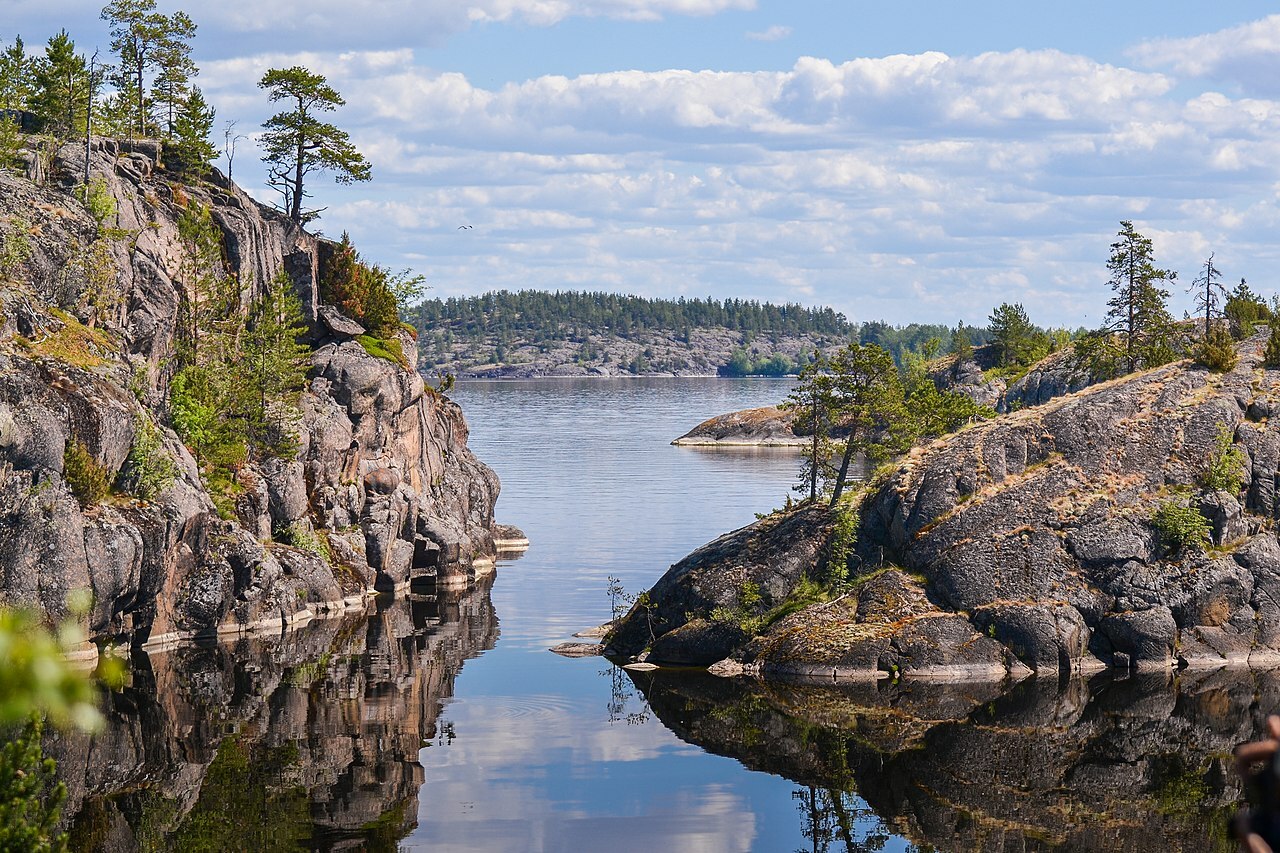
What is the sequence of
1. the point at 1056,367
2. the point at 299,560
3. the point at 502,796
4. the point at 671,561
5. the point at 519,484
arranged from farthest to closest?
the point at 519,484 → the point at 1056,367 → the point at 671,561 → the point at 299,560 → the point at 502,796

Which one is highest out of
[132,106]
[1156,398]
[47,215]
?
[132,106]

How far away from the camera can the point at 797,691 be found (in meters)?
61.8

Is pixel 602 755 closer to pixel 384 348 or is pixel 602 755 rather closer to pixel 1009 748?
pixel 1009 748

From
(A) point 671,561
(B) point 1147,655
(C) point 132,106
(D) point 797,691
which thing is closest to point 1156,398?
(B) point 1147,655

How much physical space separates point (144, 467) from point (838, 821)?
128 ft

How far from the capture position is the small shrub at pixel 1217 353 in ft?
241

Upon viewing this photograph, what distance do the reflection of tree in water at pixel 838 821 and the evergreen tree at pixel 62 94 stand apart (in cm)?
6237

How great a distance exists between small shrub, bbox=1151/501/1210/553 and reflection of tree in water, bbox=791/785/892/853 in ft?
85.0

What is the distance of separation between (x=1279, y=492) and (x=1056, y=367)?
5460 cm

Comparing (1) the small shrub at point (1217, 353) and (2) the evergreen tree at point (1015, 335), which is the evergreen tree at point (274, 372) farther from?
(2) the evergreen tree at point (1015, 335)

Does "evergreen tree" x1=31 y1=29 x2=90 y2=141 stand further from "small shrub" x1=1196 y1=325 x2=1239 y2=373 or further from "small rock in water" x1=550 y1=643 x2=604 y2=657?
"small shrub" x1=1196 y1=325 x2=1239 y2=373

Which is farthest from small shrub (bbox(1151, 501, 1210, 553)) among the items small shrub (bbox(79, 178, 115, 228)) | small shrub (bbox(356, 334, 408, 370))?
small shrub (bbox(79, 178, 115, 228))

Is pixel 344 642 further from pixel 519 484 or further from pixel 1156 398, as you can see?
pixel 519 484

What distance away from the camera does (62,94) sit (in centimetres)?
8638
